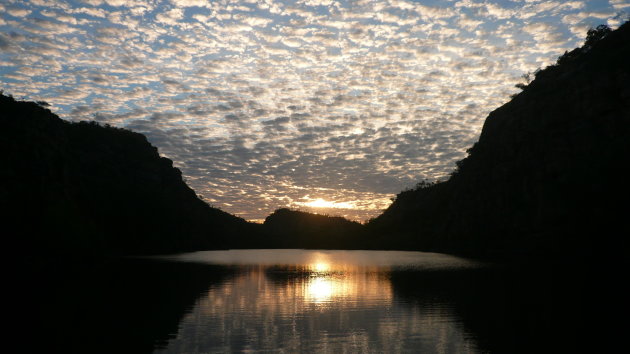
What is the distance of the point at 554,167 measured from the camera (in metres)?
126

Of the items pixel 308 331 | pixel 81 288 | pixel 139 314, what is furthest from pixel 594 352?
pixel 81 288

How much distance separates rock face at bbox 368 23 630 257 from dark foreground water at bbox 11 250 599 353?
1010 inches

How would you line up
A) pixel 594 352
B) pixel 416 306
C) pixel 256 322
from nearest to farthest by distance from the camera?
pixel 594 352, pixel 256 322, pixel 416 306

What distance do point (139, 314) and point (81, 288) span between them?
23004mm

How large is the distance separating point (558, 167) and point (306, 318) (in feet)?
370

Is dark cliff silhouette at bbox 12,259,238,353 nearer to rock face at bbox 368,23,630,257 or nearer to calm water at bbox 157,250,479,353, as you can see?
calm water at bbox 157,250,479,353

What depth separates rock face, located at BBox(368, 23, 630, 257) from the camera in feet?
255

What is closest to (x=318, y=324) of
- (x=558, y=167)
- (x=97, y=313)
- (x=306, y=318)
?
(x=306, y=318)

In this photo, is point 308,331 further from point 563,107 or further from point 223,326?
point 563,107

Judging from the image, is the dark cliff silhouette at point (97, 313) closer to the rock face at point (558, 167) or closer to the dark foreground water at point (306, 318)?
the dark foreground water at point (306, 318)

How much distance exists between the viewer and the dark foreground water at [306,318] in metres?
27.5

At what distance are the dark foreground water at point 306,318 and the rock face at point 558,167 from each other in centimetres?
2567

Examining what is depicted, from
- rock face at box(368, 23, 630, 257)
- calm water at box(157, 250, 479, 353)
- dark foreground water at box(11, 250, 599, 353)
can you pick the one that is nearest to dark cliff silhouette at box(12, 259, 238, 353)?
dark foreground water at box(11, 250, 599, 353)

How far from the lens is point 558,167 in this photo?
12438 centimetres
